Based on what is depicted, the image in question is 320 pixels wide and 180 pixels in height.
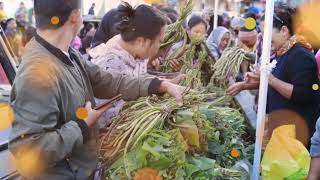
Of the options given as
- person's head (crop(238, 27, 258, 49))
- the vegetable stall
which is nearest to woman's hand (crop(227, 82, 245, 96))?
the vegetable stall

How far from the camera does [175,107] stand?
2.00 m

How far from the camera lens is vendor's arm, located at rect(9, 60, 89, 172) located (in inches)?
60.9

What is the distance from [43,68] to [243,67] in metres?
2.84

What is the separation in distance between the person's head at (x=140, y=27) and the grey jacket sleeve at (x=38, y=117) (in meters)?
0.90

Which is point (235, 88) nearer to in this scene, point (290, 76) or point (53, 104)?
point (290, 76)

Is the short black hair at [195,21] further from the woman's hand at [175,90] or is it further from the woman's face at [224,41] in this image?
the woman's hand at [175,90]

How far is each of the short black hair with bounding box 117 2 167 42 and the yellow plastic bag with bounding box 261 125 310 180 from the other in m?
0.99

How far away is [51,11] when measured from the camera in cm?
167

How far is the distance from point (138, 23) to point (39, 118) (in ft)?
3.46

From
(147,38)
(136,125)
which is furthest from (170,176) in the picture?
(147,38)

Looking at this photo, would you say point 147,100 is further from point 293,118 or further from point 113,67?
point 293,118

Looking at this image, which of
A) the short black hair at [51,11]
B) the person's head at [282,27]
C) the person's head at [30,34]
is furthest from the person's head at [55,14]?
the person's head at [282,27]

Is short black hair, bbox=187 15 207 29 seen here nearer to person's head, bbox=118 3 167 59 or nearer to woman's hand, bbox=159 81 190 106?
person's head, bbox=118 3 167 59

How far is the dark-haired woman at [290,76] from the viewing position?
2920 millimetres
